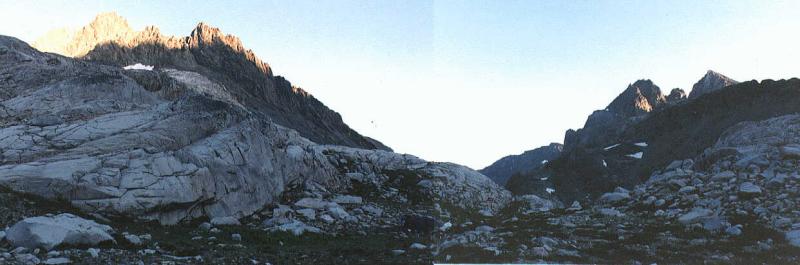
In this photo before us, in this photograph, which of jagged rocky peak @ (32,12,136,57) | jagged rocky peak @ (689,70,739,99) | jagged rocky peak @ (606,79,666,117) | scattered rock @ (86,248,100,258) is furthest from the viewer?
jagged rocky peak @ (606,79,666,117)

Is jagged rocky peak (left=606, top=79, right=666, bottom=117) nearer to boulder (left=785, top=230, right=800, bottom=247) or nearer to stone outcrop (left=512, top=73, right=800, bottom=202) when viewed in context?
stone outcrop (left=512, top=73, right=800, bottom=202)

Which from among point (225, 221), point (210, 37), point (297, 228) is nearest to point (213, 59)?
point (210, 37)

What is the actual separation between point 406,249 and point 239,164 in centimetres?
1292

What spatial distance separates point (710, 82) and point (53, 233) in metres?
170

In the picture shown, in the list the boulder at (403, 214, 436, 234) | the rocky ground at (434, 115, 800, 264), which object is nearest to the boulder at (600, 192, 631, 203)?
the rocky ground at (434, 115, 800, 264)

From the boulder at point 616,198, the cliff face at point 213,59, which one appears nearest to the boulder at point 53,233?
the boulder at point 616,198

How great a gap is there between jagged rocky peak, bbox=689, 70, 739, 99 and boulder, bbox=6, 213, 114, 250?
159 meters

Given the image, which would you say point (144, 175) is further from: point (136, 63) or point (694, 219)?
point (136, 63)

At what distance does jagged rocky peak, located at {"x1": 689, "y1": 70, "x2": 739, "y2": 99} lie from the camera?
5482 inches

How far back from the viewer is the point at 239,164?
90.7 ft

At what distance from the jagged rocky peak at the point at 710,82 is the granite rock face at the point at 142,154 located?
467 ft

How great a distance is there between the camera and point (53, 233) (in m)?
13.8

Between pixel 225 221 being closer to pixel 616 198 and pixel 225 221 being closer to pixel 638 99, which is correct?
pixel 616 198

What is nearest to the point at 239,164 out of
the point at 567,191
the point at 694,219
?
the point at 694,219
